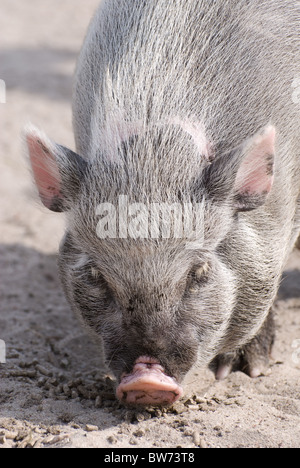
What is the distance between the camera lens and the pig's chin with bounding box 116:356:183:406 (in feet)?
10.0

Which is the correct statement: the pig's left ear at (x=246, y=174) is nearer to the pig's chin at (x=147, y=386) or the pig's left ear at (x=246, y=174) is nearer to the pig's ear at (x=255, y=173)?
the pig's ear at (x=255, y=173)

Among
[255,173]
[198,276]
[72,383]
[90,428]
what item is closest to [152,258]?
[198,276]

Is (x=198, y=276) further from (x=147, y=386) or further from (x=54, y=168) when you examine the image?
(x=54, y=168)

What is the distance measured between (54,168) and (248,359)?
1.65 meters

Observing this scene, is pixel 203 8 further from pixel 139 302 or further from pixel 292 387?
pixel 292 387

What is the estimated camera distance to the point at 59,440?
3.19 metres

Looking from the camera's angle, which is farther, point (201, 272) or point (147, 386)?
point (201, 272)

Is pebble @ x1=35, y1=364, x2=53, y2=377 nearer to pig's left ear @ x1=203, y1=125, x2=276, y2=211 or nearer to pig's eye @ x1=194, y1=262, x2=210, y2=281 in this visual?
pig's eye @ x1=194, y1=262, x2=210, y2=281

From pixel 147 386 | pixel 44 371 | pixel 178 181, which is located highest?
pixel 178 181

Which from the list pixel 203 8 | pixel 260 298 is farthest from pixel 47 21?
pixel 260 298

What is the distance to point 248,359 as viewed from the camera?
4.19 meters

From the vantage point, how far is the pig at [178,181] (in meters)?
3.19

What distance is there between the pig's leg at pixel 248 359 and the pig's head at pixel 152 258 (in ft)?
1.82

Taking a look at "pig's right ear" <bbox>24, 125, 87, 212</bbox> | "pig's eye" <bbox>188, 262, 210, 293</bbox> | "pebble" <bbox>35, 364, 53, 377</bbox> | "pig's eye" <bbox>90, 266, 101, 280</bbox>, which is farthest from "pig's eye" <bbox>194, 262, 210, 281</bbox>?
"pebble" <bbox>35, 364, 53, 377</bbox>
